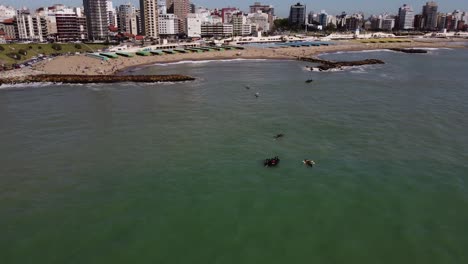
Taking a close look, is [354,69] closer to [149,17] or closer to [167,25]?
[149,17]

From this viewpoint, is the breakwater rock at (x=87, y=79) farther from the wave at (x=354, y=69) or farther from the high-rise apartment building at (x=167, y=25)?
the high-rise apartment building at (x=167, y=25)

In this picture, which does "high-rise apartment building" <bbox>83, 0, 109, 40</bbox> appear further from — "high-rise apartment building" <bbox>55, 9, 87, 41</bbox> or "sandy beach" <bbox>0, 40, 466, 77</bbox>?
"sandy beach" <bbox>0, 40, 466, 77</bbox>

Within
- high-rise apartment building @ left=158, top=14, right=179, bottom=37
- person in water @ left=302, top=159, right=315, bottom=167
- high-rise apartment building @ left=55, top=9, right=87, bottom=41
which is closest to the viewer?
person in water @ left=302, top=159, right=315, bottom=167

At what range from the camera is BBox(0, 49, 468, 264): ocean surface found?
64.3 feet

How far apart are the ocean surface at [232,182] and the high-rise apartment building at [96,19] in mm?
127394

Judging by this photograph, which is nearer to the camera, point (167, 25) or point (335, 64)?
point (335, 64)

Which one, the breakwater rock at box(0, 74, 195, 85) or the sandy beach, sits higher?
the sandy beach

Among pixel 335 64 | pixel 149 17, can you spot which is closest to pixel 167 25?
pixel 149 17

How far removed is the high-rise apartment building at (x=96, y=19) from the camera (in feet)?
540

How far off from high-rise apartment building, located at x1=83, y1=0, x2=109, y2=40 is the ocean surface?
5016 inches

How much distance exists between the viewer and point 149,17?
172750mm

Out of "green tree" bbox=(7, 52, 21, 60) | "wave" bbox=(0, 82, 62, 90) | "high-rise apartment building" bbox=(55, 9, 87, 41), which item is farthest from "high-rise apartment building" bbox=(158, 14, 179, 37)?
"wave" bbox=(0, 82, 62, 90)

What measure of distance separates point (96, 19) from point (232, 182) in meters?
162

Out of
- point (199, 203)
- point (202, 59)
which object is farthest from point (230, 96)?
point (202, 59)
